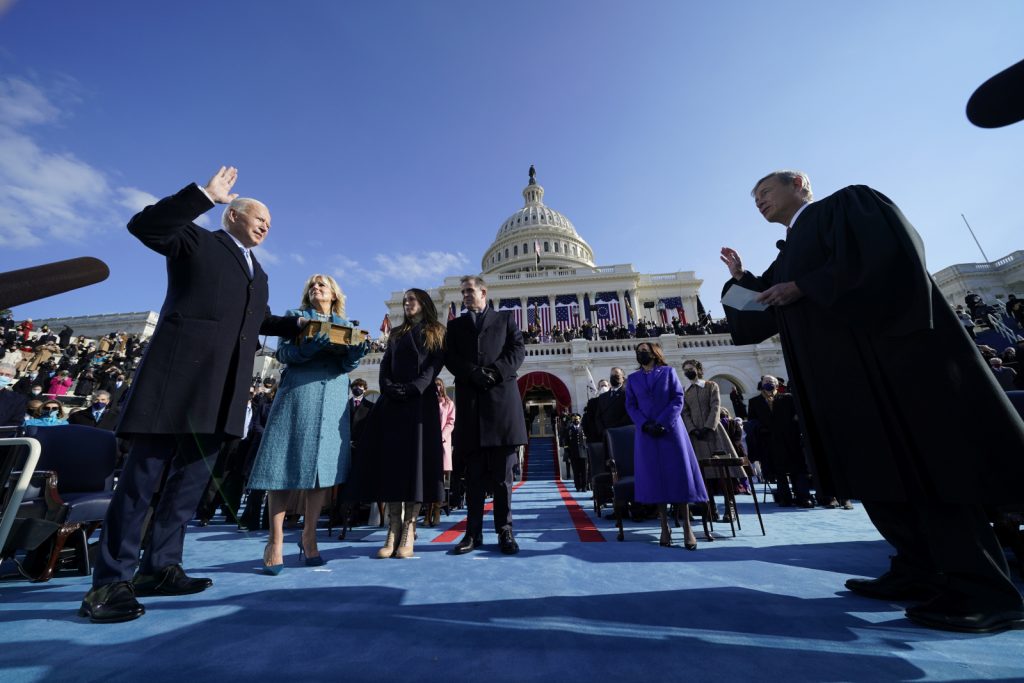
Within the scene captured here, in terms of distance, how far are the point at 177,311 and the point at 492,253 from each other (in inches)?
2510

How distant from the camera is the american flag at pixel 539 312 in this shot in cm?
4093

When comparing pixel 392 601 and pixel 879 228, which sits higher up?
pixel 879 228

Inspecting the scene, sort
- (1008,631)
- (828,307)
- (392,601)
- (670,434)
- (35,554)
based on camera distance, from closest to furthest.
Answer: (1008,631) → (828,307) → (392,601) → (35,554) → (670,434)

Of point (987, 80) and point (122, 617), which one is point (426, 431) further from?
point (987, 80)

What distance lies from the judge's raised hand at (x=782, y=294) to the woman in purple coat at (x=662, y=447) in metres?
1.61

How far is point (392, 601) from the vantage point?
210 cm

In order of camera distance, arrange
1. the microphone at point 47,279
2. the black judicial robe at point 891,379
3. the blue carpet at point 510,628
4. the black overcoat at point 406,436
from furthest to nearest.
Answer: the black overcoat at point 406,436
the black judicial robe at point 891,379
the blue carpet at point 510,628
the microphone at point 47,279

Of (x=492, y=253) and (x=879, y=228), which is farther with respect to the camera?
(x=492, y=253)

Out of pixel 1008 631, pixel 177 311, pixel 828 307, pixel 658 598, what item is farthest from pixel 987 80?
pixel 177 311

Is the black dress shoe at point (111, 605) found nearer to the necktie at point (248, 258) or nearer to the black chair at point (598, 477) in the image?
the necktie at point (248, 258)

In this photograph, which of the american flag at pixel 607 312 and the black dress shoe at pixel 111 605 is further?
the american flag at pixel 607 312

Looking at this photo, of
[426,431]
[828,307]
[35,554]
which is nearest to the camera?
[828,307]

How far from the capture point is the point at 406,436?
3396 millimetres

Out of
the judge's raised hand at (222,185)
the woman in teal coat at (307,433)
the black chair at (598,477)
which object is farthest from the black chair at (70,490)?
the black chair at (598,477)
